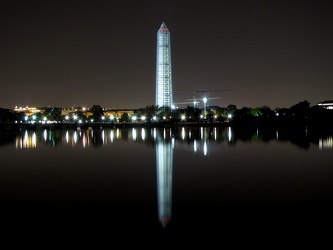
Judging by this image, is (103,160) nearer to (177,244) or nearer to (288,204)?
(288,204)

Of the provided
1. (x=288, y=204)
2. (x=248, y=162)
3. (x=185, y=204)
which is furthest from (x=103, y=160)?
(x=288, y=204)

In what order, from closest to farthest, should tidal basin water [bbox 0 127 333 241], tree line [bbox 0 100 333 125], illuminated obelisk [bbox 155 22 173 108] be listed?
1. tidal basin water [bbox 0 127 333 241]
2. tree line [bbox 0 100 333 125]
3. illuminated obelisk [bbox 155 22 173 108]

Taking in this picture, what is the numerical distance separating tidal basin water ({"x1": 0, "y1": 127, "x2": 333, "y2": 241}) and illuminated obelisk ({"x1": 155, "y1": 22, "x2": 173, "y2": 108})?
246ft

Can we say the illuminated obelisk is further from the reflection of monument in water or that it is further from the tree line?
the reflection of monument in water

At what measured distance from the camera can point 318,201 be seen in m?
7.27

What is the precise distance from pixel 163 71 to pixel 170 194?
81.5 meters

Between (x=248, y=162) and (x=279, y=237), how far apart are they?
8.03m

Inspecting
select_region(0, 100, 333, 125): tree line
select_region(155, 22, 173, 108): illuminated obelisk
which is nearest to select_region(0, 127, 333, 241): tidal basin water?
select_region(0, 100, 333, 125): tree line

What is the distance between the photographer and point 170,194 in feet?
26.5

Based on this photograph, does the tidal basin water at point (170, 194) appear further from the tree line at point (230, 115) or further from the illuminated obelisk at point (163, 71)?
the illuminated obelisk at point (163, 71)

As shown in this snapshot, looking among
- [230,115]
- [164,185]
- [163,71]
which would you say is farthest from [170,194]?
[163,71]

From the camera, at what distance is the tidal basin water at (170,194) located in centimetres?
584

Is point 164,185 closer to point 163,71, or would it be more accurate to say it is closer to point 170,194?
point 170,194

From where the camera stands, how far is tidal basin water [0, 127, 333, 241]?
5844 millimetres
